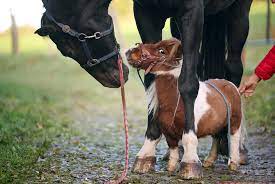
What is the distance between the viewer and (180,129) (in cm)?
425

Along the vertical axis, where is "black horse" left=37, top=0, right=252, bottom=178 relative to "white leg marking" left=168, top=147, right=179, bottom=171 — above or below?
above

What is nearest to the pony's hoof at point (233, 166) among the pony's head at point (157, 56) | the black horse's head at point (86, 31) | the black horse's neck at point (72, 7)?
the pony's head at point (157, 56)

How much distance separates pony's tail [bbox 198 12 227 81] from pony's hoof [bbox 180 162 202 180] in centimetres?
155

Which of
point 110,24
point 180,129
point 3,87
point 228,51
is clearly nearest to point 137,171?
point 180,129

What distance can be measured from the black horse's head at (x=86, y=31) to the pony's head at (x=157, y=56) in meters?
0.22

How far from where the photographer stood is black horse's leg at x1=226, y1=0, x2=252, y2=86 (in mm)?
5289

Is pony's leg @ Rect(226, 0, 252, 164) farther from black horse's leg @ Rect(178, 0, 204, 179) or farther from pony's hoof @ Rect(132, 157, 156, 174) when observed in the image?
pony's hoof @ Rect(132, 157, 156, 174)

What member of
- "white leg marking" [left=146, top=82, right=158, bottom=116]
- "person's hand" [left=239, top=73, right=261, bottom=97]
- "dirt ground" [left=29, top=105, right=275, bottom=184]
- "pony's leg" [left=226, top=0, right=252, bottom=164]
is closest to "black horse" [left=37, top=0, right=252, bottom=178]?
"white leg marking" [left=146, top=82, right=158, bottom=116]

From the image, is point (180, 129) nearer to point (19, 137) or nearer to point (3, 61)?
point (19, 137)

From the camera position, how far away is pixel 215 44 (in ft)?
17.6

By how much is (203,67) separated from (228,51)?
1.01ft

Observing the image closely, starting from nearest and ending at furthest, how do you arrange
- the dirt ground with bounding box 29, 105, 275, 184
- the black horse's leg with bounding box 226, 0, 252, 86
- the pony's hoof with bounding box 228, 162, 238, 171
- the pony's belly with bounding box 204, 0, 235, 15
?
the dirt ground with bounding box 29, 105, 275, 184 < the pony's hoof with bounding box 228, 162, 238, 171 < the pony's belly with bounding box 204, 0, 235, 15 < the black horse's leg with bounding box 226, 0, 252, 86

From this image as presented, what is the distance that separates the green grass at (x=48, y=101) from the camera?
5.16m

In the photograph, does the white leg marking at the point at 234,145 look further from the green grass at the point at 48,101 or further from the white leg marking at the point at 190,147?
the green grass at the point at 48,101
